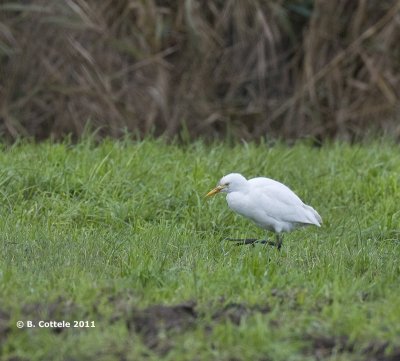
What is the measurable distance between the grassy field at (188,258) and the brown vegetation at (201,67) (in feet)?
5.11

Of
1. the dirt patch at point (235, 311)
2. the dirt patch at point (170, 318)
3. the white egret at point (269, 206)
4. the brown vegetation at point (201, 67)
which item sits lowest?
the brown vegetation at point (201, 67)

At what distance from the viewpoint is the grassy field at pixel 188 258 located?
14.2 feet

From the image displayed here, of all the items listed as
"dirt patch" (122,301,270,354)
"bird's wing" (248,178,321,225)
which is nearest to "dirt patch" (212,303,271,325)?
"dirt patch" (122,301,270,354)

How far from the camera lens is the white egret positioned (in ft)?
21.0

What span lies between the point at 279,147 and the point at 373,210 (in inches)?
63.8

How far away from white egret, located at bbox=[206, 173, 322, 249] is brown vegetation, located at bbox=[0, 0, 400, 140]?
12.5ft

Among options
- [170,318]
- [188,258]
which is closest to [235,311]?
[170,318]

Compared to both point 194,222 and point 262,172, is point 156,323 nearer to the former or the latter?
point 194,222

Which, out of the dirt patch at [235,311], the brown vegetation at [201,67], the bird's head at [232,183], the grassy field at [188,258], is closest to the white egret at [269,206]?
the bird's head at [232,183]

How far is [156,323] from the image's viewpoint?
446cm

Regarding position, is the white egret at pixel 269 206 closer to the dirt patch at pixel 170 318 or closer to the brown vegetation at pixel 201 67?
the dirt patch at pixel 170 318

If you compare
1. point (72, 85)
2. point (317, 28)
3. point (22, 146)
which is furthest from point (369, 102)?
point (22, 146)

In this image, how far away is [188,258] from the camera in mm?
5934

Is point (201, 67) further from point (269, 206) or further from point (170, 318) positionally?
point (170, 318)
